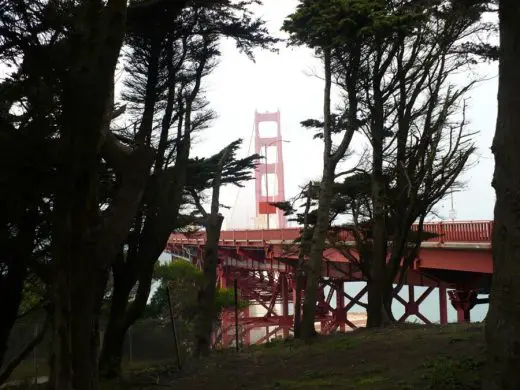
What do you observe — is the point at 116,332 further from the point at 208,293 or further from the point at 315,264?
the point at 315,264

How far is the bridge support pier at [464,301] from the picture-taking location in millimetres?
20969

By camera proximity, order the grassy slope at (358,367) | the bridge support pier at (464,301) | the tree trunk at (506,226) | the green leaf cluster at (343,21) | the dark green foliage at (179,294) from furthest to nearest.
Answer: the dark green foliage at (179,294), the bridge support pier at (464,301), the green leaf cluster at (343,21), the grassy slope at (358,367), the tree trunk at (506,226)

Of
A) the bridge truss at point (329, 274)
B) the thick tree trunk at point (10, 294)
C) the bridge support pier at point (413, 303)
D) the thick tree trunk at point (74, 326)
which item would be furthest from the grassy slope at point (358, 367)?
the bridge support pier at point (413, 303)

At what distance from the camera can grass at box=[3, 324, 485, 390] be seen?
17.8ft

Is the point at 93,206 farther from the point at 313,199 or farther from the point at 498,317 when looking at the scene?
the point at 313,199

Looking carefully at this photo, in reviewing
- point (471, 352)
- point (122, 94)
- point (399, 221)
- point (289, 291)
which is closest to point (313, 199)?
point (399, 221)

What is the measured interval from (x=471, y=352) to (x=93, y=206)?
4254 mm

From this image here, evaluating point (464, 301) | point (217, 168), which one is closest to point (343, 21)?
point (217, 168)

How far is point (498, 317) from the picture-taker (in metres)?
4.12

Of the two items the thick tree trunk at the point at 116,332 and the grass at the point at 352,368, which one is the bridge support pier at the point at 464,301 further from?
the thick tree trunk at the point at 116,332

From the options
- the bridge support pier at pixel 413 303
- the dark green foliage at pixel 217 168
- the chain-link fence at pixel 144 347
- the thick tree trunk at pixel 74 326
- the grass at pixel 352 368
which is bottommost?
the bridge support pier at pixel 413 303

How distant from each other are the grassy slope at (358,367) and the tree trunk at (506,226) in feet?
3.02

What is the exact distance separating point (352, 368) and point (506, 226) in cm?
330

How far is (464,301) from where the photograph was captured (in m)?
21.3
